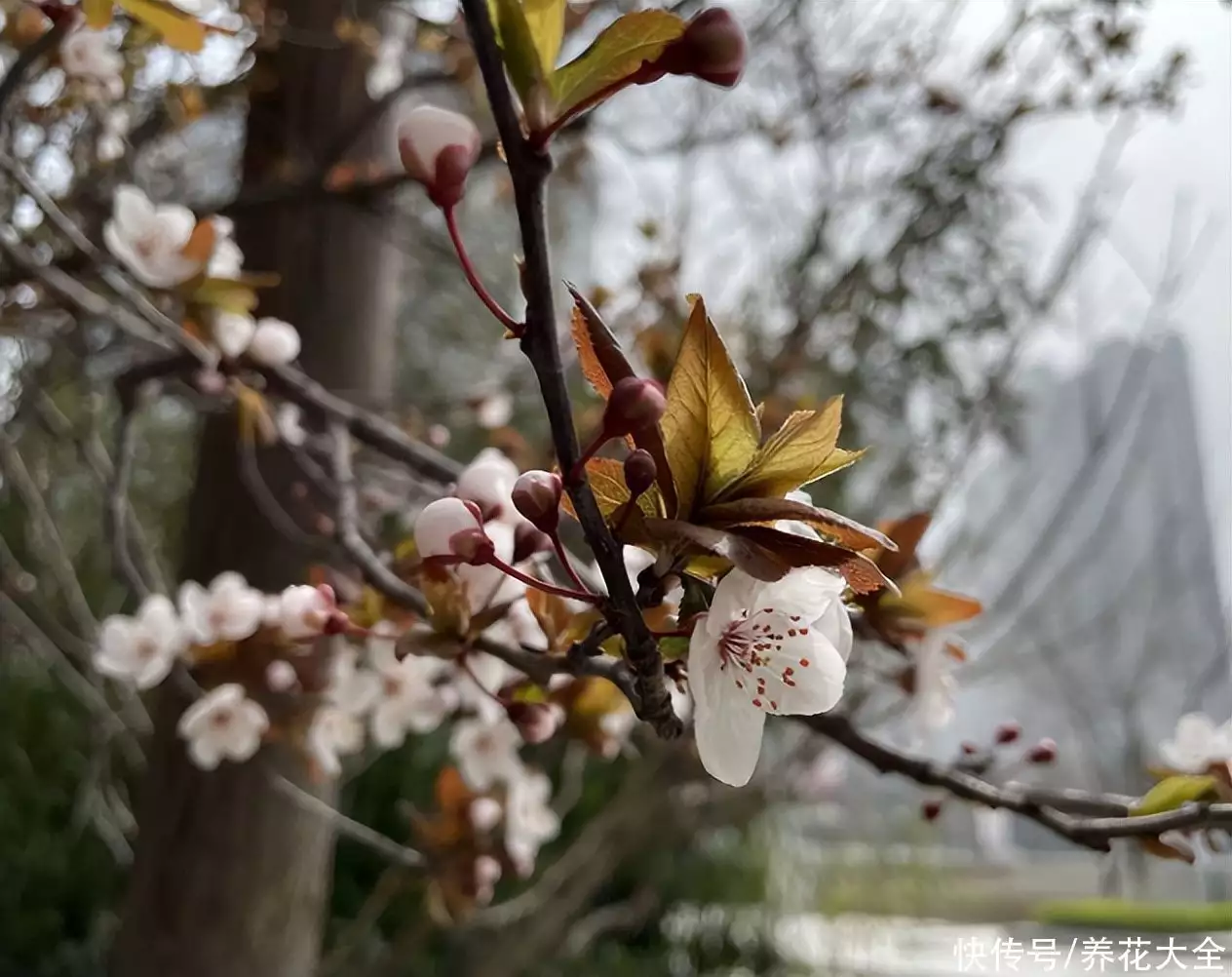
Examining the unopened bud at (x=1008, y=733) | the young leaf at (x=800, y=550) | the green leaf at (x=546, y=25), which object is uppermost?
the green leaf at (x=546, y=25)

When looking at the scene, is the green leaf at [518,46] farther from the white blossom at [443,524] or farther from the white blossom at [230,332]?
the white blossom at [230,332]

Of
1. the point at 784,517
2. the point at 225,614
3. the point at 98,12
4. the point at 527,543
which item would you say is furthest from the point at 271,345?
the point at 784,517

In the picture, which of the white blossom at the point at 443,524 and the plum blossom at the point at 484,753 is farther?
the plum blossom at the point at 484,753

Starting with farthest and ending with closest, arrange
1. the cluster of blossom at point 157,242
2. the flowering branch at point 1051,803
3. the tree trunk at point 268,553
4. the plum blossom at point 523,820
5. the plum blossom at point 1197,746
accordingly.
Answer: the tree trunk at point 268,553
the plum blossom at point 523,820
the cluster of blossom at point 157,242
the plum blossom at point 1197,746
the flowering branch at point 1051,803

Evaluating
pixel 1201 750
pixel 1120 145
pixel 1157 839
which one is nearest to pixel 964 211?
pixel 1120 145

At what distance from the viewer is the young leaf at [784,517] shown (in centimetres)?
21

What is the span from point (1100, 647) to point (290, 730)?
3.85ft

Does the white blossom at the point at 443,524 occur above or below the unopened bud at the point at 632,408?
below

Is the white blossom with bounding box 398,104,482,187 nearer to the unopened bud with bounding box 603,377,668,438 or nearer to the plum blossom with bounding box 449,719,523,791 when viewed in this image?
the unopened bud with bounding box 603,377,668,438

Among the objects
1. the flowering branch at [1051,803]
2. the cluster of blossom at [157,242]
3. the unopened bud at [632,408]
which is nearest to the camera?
the unopened bud at [632,408]

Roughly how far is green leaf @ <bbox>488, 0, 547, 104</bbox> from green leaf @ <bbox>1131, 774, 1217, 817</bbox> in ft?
1.01

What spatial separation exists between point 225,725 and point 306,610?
0.21 meters

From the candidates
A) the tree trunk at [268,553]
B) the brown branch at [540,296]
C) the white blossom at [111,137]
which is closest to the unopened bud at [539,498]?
the brown branch at [540,296]

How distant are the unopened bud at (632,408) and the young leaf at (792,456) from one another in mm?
33
